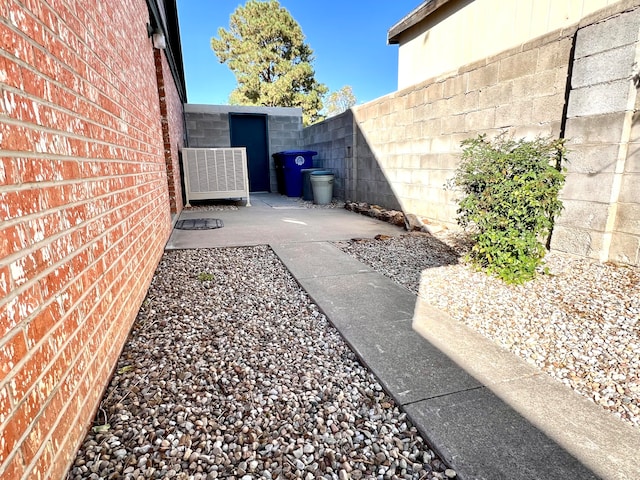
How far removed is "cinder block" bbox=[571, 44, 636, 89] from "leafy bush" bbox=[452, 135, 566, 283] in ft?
1.92

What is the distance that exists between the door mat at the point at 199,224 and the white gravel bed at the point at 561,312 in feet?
8.88

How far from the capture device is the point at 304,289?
273cm

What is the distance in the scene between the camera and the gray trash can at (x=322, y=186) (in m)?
7.60

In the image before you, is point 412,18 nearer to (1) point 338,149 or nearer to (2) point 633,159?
(1) point 338,149

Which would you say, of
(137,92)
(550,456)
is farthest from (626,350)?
(137,92)

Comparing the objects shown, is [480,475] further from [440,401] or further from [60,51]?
[60,51]

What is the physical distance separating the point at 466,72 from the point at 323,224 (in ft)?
9.16

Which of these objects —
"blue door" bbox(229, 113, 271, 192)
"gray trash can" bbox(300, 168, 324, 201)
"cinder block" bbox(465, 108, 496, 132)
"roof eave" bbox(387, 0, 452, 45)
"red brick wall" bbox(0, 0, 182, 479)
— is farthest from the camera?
"blue door" bbox(229, 113, 271, 192)

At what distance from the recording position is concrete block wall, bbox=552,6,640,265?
2.71 meters

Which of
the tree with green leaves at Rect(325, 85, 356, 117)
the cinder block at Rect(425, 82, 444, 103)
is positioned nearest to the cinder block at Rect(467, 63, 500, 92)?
the cinder block at Rect(425, 82, 444, 103)

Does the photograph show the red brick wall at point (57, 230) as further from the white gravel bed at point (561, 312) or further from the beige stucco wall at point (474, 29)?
the beige stucco wall at point (474, 29)

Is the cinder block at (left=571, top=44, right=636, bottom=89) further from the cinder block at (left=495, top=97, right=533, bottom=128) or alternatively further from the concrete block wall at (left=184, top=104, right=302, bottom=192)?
the concrete block wall at (left=184, top=104, right=302, bottom=192)

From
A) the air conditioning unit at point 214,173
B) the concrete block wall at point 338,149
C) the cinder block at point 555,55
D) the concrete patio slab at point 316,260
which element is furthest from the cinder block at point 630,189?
the air conditioning unit at point 214,173

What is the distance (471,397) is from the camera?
1.46m
